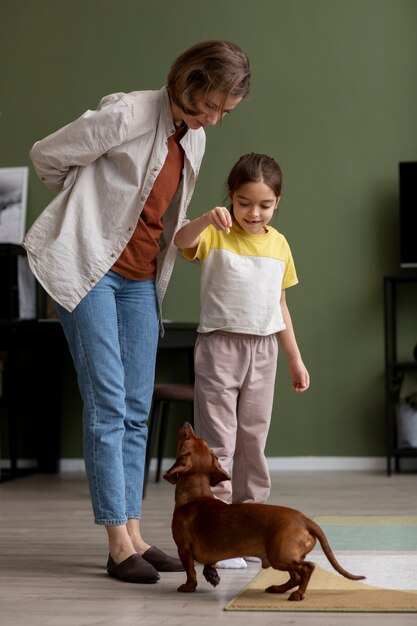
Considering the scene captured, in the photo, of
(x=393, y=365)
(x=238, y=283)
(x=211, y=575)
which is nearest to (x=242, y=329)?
(x=238, y=283)

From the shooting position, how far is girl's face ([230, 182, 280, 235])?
2.46 meters

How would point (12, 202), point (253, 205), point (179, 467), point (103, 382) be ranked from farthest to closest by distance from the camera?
1. point (12, 202)
2. point (253, 205)
3. point (103, 382)
4. point (179, 467)

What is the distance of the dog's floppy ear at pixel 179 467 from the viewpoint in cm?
201

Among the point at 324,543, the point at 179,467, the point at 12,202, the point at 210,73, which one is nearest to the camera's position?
the point at 324,543

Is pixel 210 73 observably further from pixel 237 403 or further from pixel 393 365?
pixel 393 365

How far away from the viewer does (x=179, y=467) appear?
6.61 feet

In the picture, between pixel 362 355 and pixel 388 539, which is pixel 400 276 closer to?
pixel 362 355

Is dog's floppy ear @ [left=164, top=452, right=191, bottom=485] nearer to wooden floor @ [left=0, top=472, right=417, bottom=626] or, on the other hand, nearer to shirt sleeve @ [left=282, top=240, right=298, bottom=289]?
wooden floor @ [left=0, top=472, right=417, bottom=626]

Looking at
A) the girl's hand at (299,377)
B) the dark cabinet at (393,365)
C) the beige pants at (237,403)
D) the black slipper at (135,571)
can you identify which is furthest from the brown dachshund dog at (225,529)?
the dark cabinet at (393,365)

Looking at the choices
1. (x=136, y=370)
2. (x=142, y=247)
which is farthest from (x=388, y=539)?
(x=142, y=247)

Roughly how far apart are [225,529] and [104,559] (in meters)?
0.68

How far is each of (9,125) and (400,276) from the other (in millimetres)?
2061

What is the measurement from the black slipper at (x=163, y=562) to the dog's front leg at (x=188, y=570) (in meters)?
0.22

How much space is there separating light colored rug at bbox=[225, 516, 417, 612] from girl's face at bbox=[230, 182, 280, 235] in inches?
32.1
